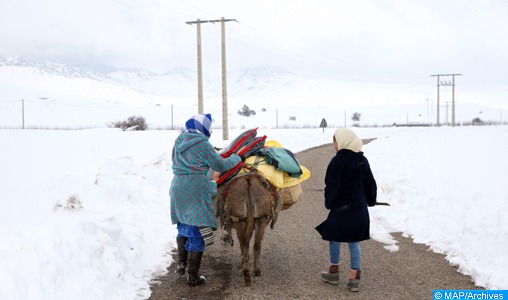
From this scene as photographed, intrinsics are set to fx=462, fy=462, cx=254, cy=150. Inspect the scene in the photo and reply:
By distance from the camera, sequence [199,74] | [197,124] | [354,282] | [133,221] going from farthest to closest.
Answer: [199,74] → [133,221] → [197,124] → [354,282]

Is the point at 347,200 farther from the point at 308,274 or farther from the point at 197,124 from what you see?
the point at 197,124

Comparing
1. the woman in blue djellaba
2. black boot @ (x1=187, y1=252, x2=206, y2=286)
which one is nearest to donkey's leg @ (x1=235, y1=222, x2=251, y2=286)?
the woman in blue djellaba

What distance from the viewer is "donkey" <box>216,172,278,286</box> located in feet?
→ 18.7

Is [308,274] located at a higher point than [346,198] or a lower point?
lower

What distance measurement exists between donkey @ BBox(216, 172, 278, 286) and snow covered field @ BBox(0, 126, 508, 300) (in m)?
1.27

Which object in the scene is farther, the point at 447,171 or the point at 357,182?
the point at 447,171

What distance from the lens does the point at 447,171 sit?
12.8 metres

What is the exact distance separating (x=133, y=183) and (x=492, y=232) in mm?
7701

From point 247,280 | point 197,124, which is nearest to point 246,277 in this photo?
point 247,280

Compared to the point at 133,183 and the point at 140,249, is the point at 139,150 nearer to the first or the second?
the point at 133,183

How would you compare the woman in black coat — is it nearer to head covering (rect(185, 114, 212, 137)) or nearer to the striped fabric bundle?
the striped fabric bundle

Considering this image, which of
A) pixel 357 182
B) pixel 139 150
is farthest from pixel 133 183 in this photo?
pixel 139 150

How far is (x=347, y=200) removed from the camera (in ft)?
18.7

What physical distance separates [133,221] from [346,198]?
3.81 meters
